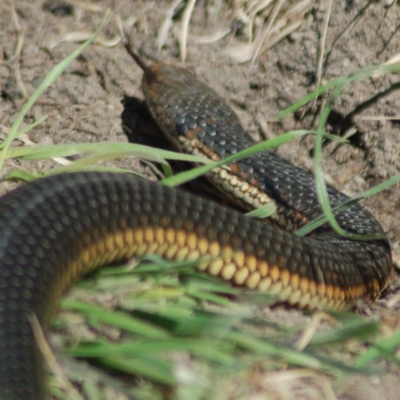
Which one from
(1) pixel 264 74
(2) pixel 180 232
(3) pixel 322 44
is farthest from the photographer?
(1) pixel 264 74

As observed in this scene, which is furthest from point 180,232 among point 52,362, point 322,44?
point 322,44

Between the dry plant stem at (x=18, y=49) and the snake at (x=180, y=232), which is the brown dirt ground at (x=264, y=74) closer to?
the dry plant stem at (x=18, y=49)

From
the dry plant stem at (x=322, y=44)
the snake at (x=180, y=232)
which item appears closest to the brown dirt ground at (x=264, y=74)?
the dry plant stem at (x=322, y=44)

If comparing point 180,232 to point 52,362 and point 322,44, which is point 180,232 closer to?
point 52,362

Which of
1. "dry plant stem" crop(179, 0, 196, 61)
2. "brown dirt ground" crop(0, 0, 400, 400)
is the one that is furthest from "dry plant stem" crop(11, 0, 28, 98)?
"dry plant stem" crop(179, 0, 196, 61)

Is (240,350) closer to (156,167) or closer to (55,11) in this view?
(156,167)

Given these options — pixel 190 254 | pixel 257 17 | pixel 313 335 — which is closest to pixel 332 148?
pixel 257 17
